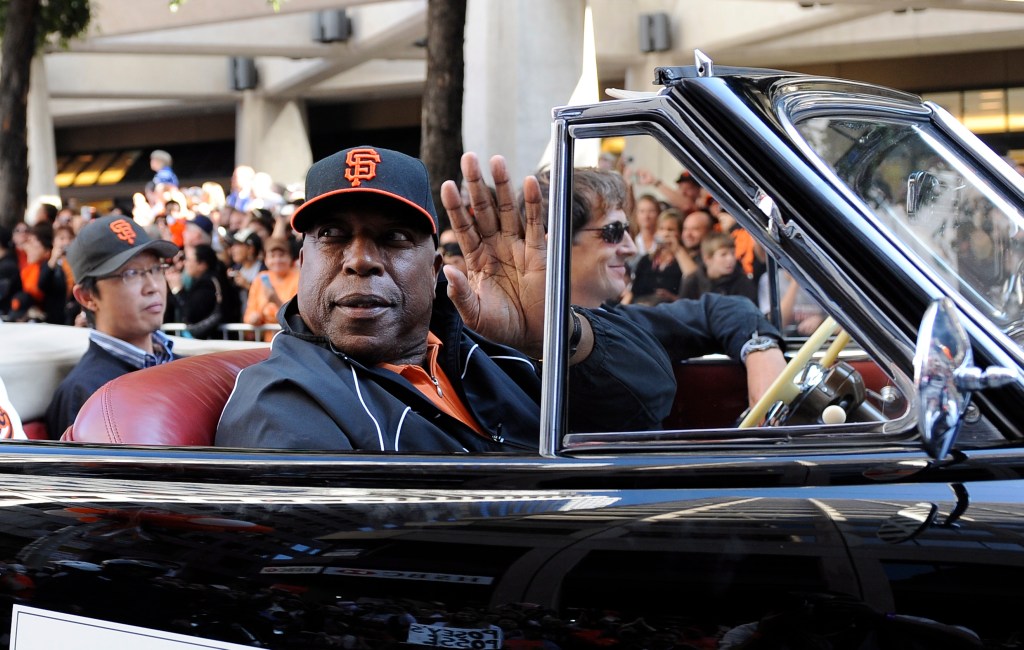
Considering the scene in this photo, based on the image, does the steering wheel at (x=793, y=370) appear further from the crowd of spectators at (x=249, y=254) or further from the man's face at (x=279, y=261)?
the man's face at (x=279, y=261)

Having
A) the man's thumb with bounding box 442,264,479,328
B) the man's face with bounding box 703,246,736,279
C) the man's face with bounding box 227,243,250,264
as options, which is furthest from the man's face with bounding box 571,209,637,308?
the man's face with bounding box 227,243,250,264

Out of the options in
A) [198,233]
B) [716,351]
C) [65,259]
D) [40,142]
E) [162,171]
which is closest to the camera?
[716,351]

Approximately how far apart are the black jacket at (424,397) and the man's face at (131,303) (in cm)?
176

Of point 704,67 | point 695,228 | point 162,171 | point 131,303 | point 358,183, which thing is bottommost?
point 131,303

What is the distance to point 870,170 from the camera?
6.68 ft

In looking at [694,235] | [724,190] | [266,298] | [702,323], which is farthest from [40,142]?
[724,190]

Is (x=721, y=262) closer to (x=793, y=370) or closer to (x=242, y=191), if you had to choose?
(x=793, y=370)

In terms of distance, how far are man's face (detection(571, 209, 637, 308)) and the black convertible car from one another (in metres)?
0.10

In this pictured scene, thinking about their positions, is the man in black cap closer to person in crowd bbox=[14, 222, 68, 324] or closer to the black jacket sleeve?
the black jacket sleeve

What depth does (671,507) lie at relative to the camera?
1.59m

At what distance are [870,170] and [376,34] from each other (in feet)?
63.7

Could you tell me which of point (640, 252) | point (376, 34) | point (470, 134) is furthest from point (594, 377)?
point (376, 34)

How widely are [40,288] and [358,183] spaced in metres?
8.99

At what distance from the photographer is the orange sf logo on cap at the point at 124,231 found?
459 cm
